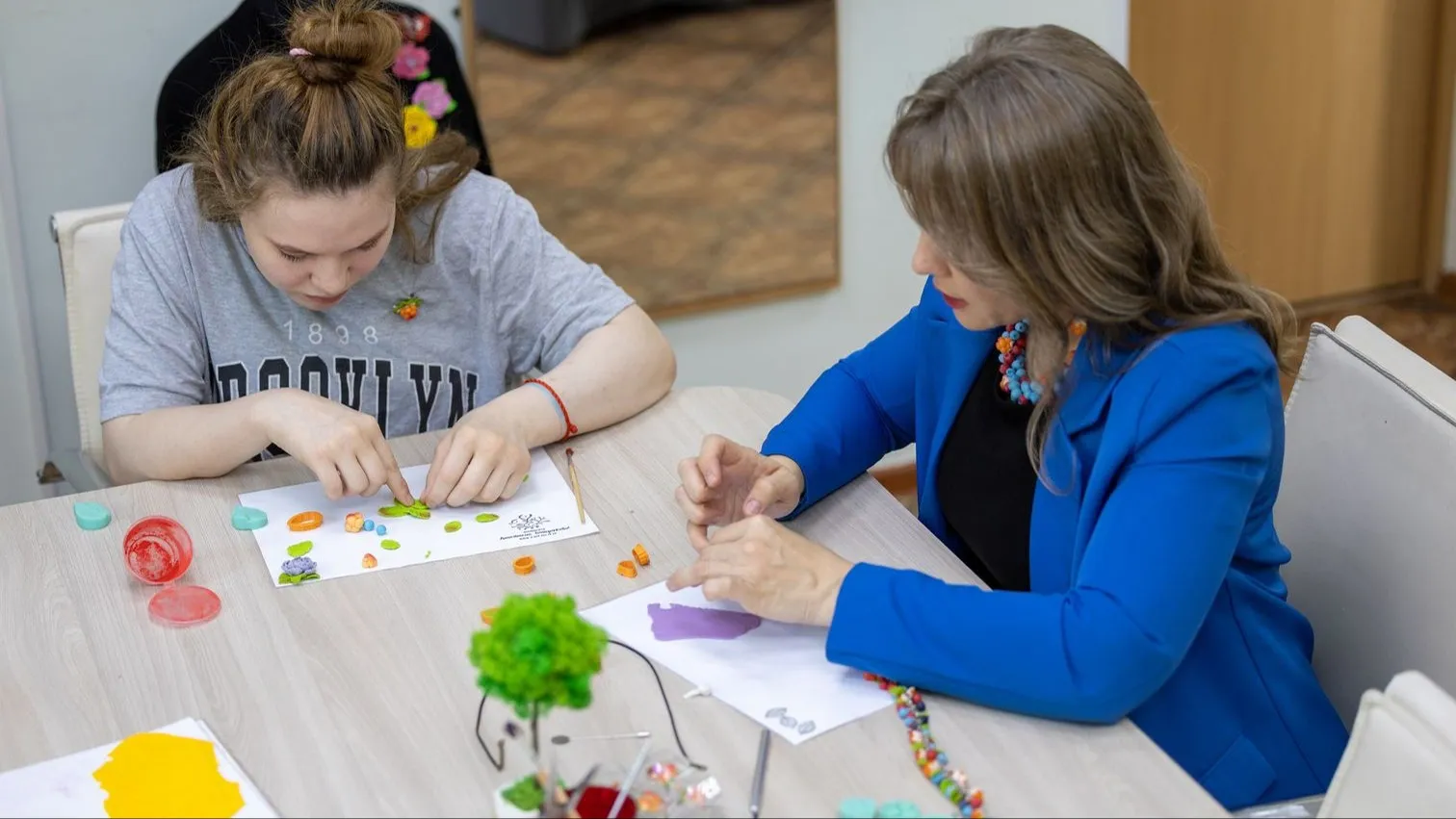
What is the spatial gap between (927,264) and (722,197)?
1713mm

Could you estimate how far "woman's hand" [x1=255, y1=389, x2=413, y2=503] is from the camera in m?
1.55

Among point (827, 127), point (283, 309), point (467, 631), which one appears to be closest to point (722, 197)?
point (827, 127)

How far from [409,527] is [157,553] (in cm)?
24

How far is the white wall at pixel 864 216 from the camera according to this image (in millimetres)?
3006

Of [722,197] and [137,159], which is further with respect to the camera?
[722,197]

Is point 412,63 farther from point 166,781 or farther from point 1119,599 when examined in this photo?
point 1119,599

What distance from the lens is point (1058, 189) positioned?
1.24m

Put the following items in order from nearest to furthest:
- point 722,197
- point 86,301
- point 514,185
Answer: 1. point 86,301
2. point 514,185
3. point 722,197

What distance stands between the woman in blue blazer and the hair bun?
26.0 inches

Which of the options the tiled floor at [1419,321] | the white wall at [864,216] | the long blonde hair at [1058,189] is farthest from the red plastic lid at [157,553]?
the tiled floor at [1419,321]

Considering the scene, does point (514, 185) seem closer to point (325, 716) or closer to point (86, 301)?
point (86, 301)

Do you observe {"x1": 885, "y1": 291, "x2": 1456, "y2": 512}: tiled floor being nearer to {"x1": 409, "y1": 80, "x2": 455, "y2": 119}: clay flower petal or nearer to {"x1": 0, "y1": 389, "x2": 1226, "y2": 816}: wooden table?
{"x1": 409, "y1": 80, "x2": 455, "y2": 119}: clay flower petal

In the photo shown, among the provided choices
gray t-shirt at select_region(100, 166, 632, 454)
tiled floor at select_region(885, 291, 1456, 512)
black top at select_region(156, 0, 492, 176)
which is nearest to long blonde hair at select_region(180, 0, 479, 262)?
gray t-shirt at select_region(100, 166, 632, 454)

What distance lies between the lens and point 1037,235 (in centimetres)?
125
